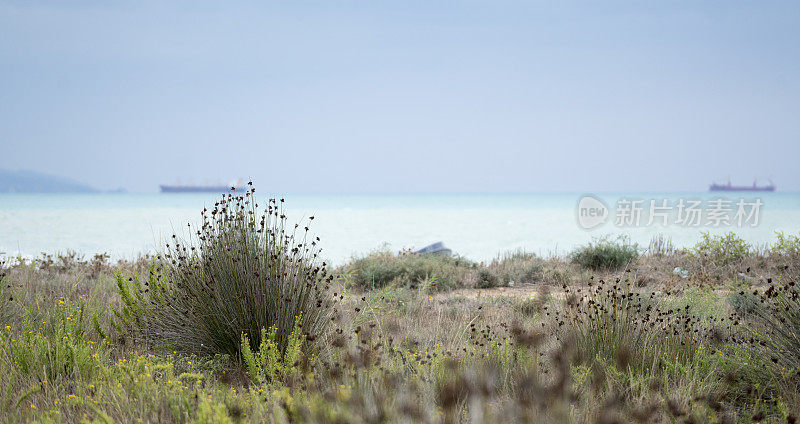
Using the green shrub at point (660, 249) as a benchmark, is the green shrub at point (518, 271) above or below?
below

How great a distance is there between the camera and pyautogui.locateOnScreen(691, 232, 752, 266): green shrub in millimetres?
8859

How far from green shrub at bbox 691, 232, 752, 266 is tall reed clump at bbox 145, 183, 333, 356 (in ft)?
24.2

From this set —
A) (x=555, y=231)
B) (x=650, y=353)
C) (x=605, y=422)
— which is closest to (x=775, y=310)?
(x=650, y=353)

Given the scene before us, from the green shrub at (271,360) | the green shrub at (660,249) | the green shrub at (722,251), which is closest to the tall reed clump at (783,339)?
the green shrub at (271,360)

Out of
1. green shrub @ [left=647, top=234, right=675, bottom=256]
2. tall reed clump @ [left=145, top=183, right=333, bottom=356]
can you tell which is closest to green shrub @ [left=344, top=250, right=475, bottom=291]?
tall reed clump @ [left=145, top=183, right=333, bottom=356]

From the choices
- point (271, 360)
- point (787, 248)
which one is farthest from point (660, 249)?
point (271, 360)

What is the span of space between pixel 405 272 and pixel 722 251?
5.39 meters

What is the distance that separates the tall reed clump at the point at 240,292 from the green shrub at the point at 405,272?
3475 mm

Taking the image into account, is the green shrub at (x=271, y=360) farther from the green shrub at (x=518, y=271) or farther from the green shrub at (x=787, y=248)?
the green shrub at (x=787, y=248)

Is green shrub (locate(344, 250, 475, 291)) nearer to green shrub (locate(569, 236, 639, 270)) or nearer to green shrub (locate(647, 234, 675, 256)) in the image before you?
green shrub (locate(569, 236, 639, 270))

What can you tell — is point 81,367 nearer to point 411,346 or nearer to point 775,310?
point 411,346

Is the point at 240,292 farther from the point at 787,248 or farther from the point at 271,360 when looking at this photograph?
the point at 787,248

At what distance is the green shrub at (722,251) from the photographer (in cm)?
886

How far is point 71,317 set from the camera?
4074mm
